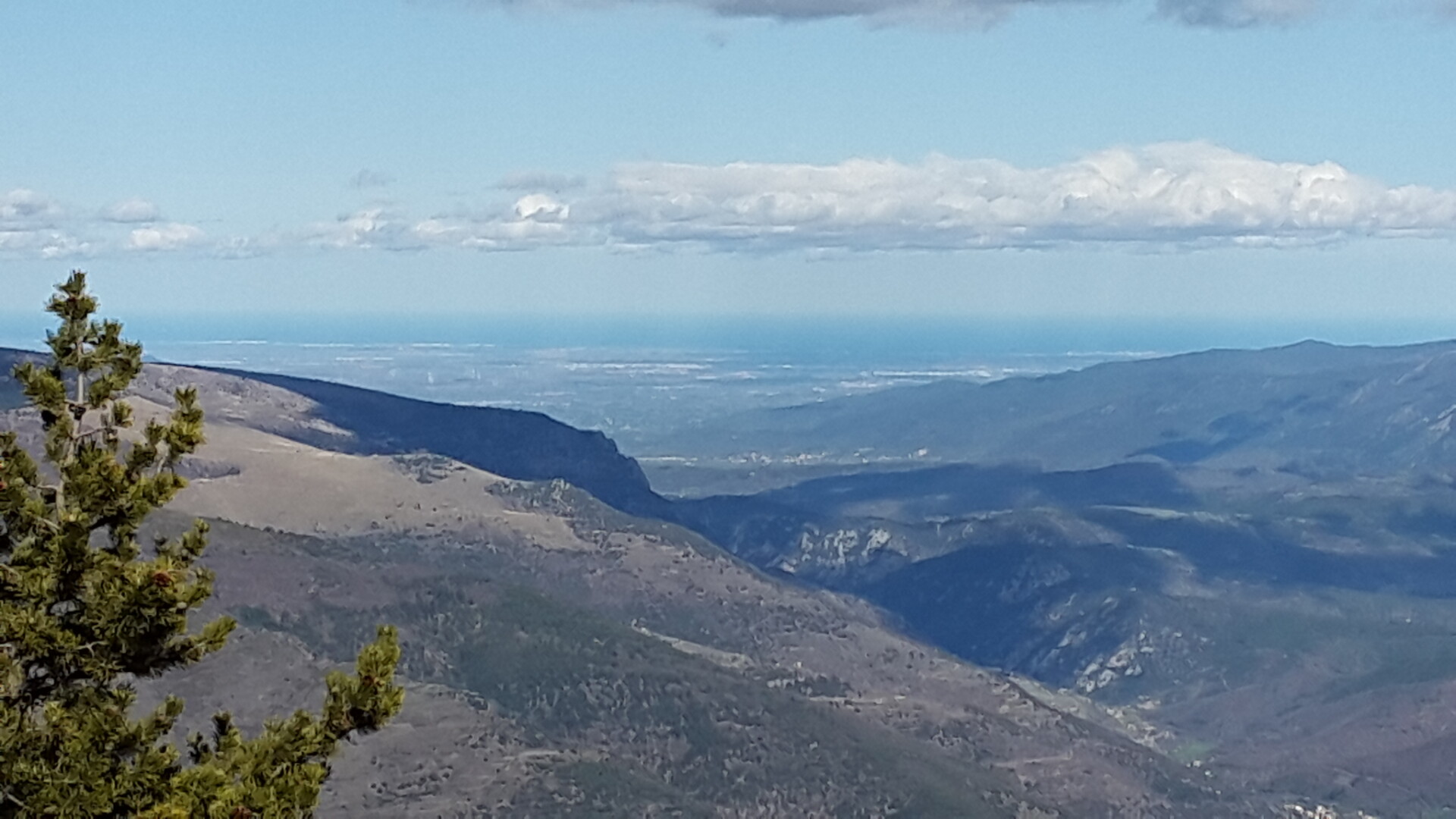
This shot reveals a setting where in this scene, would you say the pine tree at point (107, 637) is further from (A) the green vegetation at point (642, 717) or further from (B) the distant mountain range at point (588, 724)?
(A) the green vegetation at point (642, 717)

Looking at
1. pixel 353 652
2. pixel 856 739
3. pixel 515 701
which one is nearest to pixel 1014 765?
pixel 856 739

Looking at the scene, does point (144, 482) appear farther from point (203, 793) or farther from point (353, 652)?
point (353, 652)

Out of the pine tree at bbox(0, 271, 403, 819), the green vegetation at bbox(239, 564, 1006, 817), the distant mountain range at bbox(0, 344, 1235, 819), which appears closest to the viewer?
the pine tree at bbox(0, 271, 403, 819)

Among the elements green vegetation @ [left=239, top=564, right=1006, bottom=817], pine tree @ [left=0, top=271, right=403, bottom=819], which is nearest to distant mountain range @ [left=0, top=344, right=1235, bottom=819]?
green vegetation @ [left=239, top=564, right=1006, bottom=817]

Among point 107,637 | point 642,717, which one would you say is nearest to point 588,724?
point 642,717

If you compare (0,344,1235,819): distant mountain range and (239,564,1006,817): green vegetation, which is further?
(239,564,1006,817): green vegetation

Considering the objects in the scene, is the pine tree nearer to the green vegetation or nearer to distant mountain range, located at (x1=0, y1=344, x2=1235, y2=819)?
distant mountain range, located at (x1=0, y1=344, x2=1235, y2=819)

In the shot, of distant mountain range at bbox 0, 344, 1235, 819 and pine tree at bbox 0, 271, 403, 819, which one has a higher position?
pine tree at bbox 0, 271, 403, 819

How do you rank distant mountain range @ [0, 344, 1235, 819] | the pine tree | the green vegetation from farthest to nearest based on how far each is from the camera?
the green vegetation < distant mountain range @ [0, 344, 1235, 819] < the pine tree
